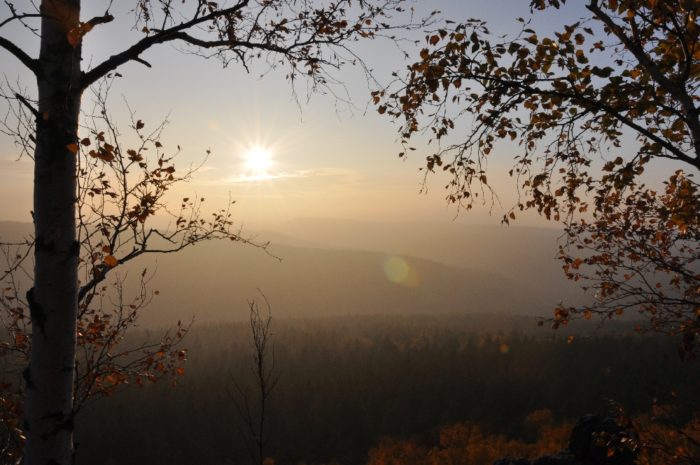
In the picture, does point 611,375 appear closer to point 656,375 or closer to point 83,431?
point 656,375

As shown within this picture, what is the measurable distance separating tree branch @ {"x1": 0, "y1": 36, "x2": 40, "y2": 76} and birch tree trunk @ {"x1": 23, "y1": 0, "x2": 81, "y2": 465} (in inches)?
1.5

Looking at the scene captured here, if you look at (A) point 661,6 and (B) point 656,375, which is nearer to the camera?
(A) point 661,6

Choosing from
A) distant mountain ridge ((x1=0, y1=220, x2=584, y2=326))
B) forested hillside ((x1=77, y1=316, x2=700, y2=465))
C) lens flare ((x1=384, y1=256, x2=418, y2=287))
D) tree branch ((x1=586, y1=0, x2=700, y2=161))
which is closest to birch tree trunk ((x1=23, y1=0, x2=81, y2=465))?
tree branch ((x1=586, y1=0, x2=700, y2=161))

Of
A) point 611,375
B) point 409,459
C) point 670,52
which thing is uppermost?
point 670,52

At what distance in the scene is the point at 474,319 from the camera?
99.1 m

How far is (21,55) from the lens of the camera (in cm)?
283

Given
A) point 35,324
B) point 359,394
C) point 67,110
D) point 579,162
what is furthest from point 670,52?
point 359,394

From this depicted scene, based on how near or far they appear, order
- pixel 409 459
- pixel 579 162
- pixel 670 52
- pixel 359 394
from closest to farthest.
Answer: pixel 670 52 → pixel 579 162 → pixel 409 459 → pixel 359 394

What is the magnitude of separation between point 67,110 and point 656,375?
43.5 meters

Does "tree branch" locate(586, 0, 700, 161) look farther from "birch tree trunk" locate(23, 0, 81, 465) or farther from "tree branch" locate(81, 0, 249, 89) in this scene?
"birch tree trunk" locate(23, 0, 81, 465)

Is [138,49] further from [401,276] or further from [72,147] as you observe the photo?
[401,276]

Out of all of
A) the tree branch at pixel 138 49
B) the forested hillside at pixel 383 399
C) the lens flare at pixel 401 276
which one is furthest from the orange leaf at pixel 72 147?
the lens flare at pixel 401 276

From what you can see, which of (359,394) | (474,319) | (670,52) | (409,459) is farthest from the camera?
(474,319)

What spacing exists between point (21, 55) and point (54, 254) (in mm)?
1301
